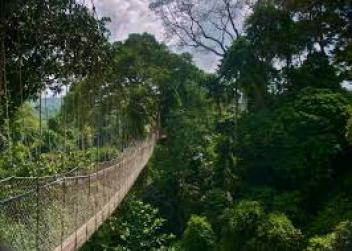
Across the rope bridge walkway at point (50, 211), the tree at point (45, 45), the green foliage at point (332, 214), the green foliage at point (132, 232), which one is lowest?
the green foliage at point (132, 232)

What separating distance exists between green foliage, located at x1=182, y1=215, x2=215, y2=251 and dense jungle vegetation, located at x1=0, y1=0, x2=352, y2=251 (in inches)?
1.0

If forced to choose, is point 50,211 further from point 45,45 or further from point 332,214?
point 332,214

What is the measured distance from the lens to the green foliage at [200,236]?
1150 centimetres

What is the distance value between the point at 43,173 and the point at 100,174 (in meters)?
3.30

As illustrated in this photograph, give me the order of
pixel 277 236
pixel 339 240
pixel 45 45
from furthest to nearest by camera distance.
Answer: pixel 277 236
pixel 339 240
pixel 45 45

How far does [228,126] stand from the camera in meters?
15.0

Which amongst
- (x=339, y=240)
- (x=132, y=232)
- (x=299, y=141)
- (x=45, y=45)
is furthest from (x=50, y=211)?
(x=132, y=232)

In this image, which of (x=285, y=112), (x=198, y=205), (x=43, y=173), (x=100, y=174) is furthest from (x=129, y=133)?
(x=100, y=174)

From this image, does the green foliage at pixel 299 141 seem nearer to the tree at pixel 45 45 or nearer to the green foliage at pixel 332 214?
the green foliage at pixel 332 214

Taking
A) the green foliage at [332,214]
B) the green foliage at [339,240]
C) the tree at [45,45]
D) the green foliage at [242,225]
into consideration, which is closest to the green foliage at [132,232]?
the green foliage at [242,225]

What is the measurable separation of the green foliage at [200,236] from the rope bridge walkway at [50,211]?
4.97 m

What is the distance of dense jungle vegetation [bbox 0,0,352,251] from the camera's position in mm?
7523

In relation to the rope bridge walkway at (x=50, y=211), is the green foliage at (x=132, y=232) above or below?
below

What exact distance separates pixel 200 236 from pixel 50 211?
7.66 m
